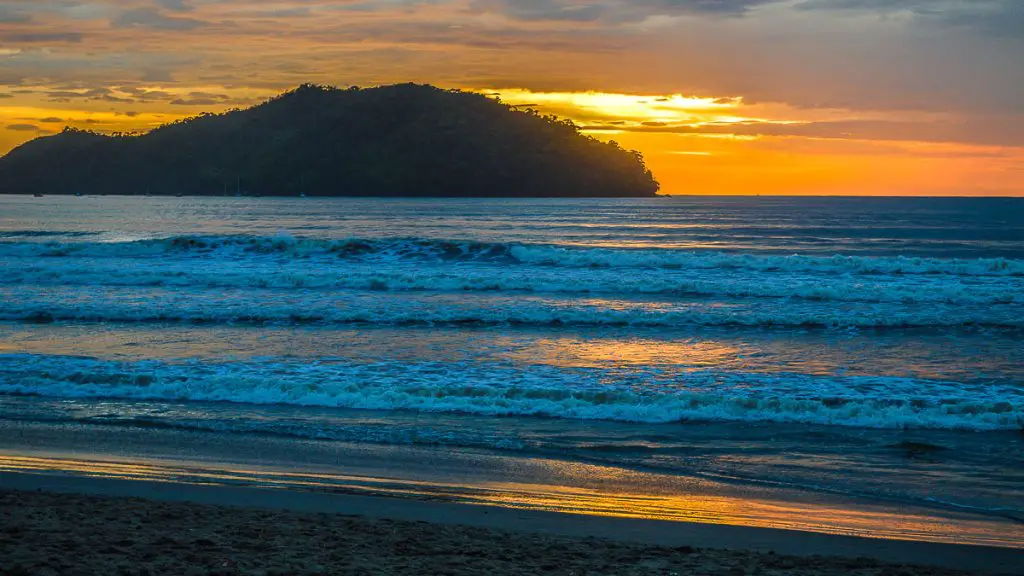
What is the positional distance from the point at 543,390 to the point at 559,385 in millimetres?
582

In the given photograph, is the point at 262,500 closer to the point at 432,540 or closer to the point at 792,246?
the point at 432,540

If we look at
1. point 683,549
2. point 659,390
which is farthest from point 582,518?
point 659,390

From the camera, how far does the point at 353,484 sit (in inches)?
335

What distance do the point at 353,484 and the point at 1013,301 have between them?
74.6 ft

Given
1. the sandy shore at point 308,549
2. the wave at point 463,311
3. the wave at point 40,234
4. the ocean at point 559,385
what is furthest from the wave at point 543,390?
the wave at point 40,234

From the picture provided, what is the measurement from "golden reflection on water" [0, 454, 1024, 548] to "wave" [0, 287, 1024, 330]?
38.5 ft

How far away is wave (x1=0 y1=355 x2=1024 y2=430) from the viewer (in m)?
11.8

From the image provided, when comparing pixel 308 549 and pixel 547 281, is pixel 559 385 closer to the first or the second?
pixel 308 549

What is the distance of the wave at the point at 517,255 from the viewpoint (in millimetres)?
32656

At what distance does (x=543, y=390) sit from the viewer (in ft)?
41.8

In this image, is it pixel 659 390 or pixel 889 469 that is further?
pixel 659 390

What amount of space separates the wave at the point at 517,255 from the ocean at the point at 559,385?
131cm

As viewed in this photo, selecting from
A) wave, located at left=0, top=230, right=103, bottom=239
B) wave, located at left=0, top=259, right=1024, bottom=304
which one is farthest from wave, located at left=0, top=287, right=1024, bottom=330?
wave, located at left=0, top=230, right=103, bottom=239

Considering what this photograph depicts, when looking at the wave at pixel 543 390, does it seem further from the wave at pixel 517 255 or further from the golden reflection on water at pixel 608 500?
the wave at pixel 517 255
